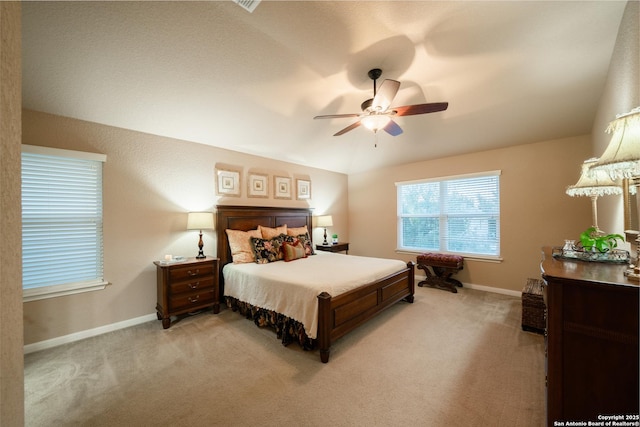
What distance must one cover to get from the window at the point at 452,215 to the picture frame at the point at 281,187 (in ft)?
7.69

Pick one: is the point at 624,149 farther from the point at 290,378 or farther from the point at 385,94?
the point at 290,378

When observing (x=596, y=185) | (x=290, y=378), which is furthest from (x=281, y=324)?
(x=596, y=185)

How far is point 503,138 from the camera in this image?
3877mm

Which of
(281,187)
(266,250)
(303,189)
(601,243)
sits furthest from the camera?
(303,189)

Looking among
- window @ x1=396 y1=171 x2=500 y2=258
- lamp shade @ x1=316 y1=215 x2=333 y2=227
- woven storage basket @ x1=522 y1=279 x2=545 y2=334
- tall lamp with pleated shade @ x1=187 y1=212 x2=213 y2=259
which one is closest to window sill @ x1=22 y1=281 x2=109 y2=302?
tall lamp with pleated shade @ x1=187 y1=212 x2=213 y2=259

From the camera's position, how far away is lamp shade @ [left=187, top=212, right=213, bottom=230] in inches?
132

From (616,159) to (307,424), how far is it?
221 cm

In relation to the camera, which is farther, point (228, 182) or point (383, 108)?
point (228, 182)

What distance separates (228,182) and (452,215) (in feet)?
13.6

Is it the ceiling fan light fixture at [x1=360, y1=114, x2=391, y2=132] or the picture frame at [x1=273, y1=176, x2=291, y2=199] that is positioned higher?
the ceiling fan light fixture at [x1=360, y1=114, x2=391, y2=132]

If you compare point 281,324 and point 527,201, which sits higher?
point 527,201

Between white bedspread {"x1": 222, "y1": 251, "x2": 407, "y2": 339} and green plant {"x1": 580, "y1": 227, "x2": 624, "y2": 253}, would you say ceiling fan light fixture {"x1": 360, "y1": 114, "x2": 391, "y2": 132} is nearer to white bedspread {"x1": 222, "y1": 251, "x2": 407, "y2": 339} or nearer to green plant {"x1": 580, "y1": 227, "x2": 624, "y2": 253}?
white bedspread {"x1": 222, "y1": 251, "x2": 407, "y2": 339}

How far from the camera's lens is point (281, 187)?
480 centimetres

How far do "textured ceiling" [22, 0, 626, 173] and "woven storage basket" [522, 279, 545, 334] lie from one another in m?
2.39
